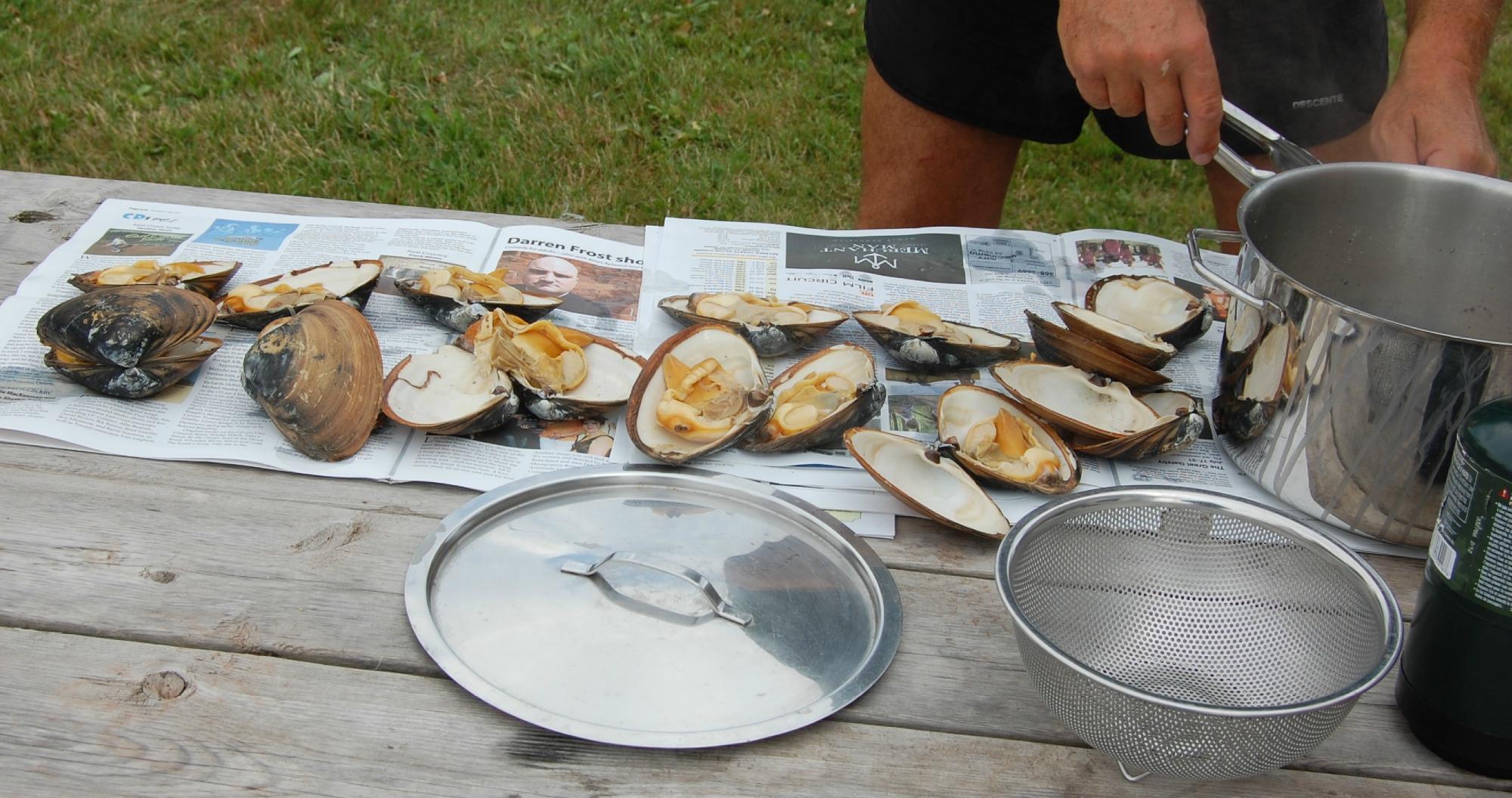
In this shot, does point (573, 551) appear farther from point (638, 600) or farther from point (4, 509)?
point (4, 509)

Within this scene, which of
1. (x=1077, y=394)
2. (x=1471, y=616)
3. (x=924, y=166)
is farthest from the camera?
(x=924, y=166)

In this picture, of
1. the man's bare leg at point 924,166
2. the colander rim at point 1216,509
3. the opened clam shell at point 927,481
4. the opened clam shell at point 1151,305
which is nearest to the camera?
the colander rim at point 1216,509

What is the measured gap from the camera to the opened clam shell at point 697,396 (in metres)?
1.13

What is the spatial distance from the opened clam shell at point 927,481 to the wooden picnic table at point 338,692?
3 cm

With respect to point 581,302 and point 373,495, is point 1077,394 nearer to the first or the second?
point 581,302

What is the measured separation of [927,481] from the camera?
1.12m

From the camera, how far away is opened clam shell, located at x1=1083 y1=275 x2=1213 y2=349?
1.38 metres

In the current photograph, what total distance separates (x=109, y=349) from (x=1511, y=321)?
4.59 feet

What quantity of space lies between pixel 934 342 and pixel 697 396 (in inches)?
11.0

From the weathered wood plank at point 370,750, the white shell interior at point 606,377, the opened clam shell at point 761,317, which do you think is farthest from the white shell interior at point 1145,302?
the weathered wood plank at point 370,750

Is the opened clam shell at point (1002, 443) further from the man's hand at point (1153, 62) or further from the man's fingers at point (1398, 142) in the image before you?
→ the man's fingers at point (1398, 142)

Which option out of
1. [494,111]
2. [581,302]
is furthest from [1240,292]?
[494,111]

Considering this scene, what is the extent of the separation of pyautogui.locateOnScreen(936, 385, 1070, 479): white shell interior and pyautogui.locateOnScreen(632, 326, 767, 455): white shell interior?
0.63ft

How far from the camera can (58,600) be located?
2.97 ft
